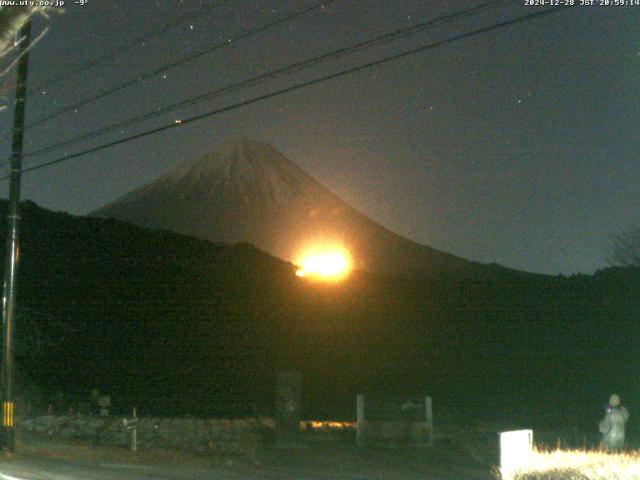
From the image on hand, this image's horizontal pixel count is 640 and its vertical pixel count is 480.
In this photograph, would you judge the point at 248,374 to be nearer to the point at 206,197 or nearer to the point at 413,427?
the point at 413,427

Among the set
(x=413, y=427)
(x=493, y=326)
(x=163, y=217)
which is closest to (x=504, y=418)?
(x=493, y=326)

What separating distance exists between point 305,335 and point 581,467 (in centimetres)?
2512

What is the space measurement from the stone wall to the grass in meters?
9.43

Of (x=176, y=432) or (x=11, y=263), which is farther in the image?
(x=176, y=432)

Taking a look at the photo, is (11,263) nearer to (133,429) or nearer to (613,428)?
(133,429)

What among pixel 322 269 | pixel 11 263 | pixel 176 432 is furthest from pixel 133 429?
pixel 322 269

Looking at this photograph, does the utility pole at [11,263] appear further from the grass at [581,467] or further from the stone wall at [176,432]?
the grass at [581,467]

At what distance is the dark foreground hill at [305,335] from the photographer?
3294 centimetres

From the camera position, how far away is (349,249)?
66.0m

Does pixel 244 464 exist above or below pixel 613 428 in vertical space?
below

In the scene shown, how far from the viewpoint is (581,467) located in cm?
1188

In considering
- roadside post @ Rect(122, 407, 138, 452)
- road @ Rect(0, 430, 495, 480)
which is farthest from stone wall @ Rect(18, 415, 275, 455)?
road @ Rect(0, 430, 495, 480)

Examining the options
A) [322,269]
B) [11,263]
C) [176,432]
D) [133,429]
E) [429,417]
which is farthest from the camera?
[322,269]

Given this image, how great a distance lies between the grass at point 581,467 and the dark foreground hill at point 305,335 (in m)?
17.2
